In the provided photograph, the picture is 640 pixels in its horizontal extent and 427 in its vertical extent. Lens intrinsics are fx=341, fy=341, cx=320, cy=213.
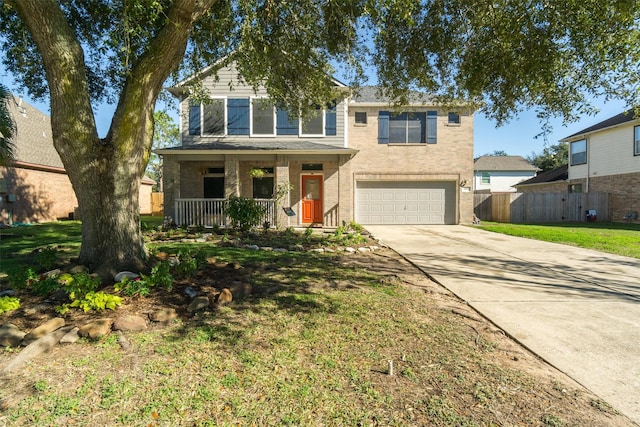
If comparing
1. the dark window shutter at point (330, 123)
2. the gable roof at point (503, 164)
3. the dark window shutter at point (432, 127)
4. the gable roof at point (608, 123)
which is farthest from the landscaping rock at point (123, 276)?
the gable roof at point (503, 164)

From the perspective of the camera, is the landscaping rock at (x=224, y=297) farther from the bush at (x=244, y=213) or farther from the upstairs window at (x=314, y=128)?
the upstairs window at (x=314, y=128)

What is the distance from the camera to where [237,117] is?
14.1 m

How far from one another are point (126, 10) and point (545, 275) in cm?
763

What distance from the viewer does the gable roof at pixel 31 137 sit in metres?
15.4

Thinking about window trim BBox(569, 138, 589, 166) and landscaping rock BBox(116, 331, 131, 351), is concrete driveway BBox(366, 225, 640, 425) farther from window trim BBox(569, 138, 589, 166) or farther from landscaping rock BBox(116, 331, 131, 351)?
window trim BBox(569, 138, 589, 166)

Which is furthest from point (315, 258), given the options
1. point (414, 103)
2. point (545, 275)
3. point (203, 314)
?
point (414, 103)

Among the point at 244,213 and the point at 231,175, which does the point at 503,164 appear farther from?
the point at 244,213

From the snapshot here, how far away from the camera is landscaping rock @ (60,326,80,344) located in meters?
3.11

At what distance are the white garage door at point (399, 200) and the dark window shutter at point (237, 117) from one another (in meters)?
5.78

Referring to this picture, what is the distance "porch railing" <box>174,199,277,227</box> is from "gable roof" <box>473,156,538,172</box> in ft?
89.9

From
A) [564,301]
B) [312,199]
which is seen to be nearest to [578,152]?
[312,199]

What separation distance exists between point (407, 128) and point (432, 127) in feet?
3.68

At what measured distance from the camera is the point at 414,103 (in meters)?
15.2

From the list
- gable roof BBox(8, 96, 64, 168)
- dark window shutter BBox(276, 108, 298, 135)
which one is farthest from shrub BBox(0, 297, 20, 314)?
gable roof BBox(8, 96, 64, 168)
